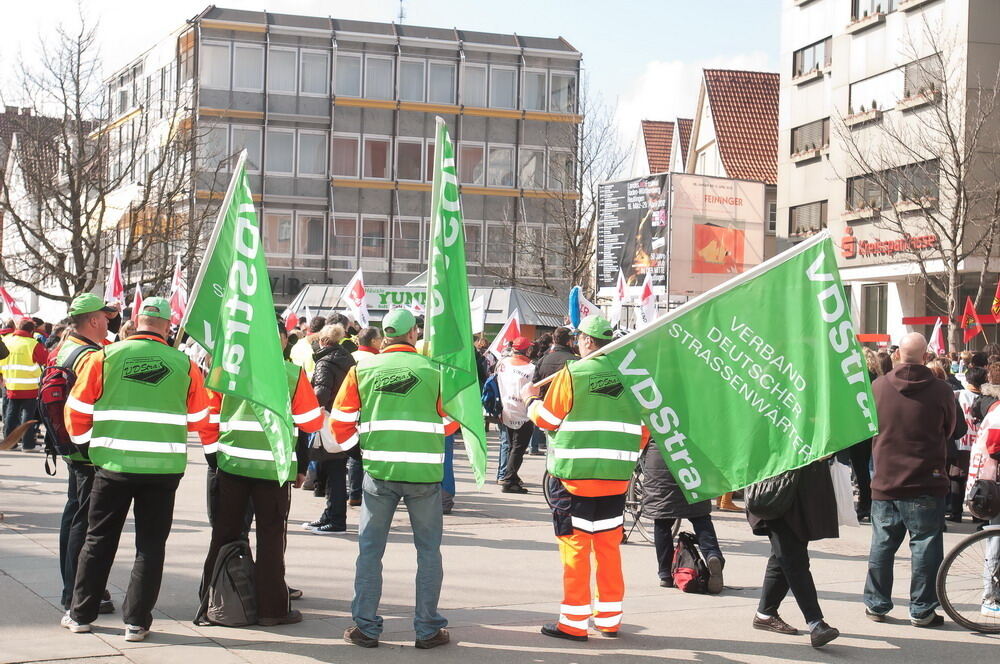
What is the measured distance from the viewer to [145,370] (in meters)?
6.90

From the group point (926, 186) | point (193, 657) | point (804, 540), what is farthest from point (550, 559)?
point (926, 186)

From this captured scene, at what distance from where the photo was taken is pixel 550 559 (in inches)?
401

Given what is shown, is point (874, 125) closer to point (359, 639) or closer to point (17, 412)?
point (17, 412)

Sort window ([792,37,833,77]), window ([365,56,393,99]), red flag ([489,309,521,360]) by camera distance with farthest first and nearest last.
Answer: window ([365,56,393,99])
window ([792,37,833,77])
red flag ([489,309,521,360])

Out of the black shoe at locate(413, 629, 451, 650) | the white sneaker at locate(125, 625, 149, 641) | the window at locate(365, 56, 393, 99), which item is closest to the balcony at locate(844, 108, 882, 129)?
the window at locate(365, 56, 393, 99)

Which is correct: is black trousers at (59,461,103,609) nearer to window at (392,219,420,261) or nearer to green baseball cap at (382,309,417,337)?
green baseball cap at (382,309,417,337)

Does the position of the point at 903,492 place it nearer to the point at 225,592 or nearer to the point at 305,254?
the point at 225,592

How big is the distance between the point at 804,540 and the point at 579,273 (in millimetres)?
36161

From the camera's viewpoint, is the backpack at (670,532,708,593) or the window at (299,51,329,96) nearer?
the backpack at (670,532,708,593)

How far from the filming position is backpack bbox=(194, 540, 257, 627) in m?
7.30

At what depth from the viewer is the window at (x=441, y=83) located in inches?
1957

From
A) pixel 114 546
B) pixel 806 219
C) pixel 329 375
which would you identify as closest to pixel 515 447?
pixel 329 375

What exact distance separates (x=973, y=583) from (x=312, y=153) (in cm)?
4314

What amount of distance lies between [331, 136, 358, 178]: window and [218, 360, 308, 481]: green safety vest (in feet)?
139
